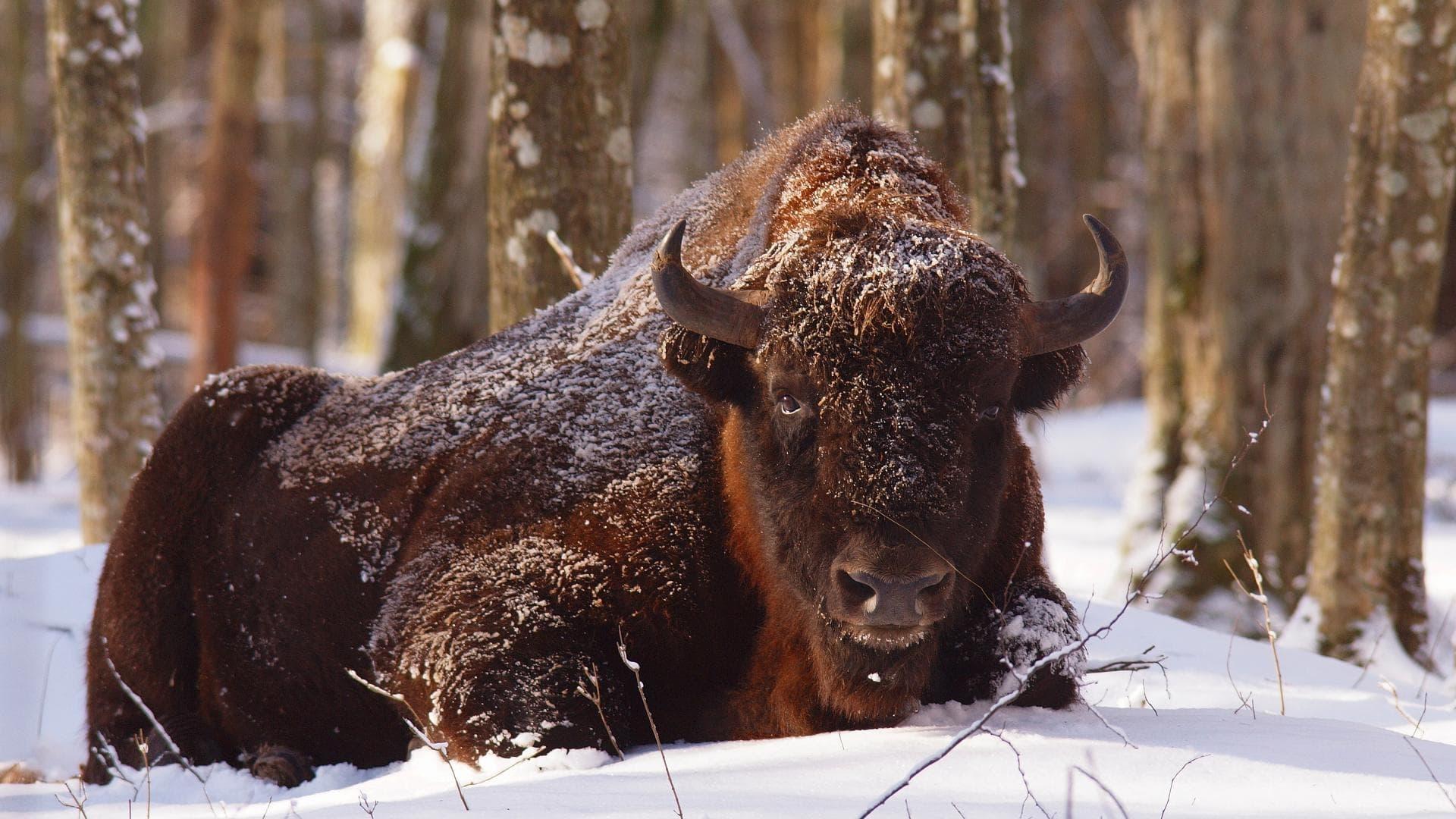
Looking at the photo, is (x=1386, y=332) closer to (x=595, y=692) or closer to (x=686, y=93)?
(x=595, y=692)

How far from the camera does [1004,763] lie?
3262mm

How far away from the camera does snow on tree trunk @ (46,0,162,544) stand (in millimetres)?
6758

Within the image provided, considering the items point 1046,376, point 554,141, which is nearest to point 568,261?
point 554,141

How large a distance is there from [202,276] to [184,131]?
67.0 ft

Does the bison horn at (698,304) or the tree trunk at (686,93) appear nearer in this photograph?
the bison horn at (698,304)

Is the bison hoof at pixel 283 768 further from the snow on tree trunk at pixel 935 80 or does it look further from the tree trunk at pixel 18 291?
the tree trunk at pixel 18 291

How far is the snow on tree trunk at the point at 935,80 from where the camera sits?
677 cm

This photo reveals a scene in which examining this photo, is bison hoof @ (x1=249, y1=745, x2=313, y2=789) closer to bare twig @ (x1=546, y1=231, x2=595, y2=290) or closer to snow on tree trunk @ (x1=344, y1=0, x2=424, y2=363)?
bare twig @ (x1=546, y1=231, x2=595, y2=290)

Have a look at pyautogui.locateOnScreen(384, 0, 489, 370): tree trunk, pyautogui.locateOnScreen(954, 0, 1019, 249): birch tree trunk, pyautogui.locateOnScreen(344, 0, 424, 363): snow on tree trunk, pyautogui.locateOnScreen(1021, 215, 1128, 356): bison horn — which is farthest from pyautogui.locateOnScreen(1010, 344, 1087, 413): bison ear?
pyautogui.locateOnScreen(344, 0, 424, 363): snow on tree trunk

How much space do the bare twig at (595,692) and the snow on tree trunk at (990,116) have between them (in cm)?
365

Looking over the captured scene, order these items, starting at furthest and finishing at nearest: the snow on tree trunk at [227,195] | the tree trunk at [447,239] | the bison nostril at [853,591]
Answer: the snow on tree trunk at [227,195]
the tree trunk at [447,239]
the bison nostril at [853,591]

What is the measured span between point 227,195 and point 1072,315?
1251 cm

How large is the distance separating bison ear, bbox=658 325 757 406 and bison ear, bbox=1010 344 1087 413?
2.66 ft

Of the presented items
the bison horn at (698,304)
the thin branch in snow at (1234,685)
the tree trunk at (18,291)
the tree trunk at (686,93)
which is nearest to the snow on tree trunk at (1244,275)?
the thin branch in snow at (1234,685)
